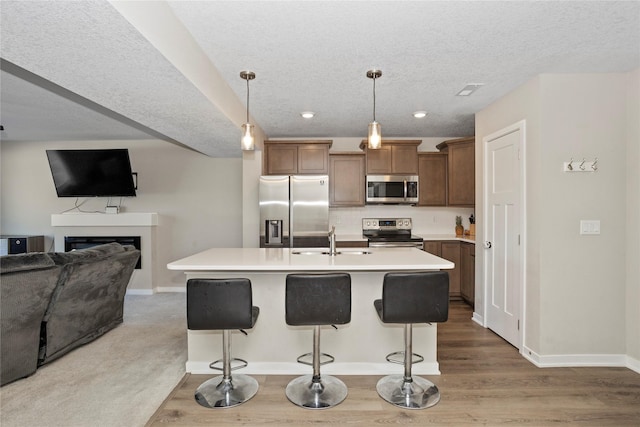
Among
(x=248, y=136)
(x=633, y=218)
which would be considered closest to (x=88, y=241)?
(x=248, y=136)

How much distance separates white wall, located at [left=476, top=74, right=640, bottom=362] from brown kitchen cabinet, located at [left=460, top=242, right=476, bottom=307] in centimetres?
134

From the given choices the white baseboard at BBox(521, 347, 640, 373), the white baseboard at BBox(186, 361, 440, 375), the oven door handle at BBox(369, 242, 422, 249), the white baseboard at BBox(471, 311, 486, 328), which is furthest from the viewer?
the oven door handle at BBox(369, 242, 422, 249)

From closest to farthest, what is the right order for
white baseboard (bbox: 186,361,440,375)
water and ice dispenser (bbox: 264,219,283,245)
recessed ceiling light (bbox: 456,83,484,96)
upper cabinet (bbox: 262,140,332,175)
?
A: white baseboard (bbox: 186,361,440,375) → recessed ceiling light (bbox: 456,83,484,96) → water and ice dispenser (bbox: 264,219,283,245) → upper cabinet (bbox: 262,140,332,175)

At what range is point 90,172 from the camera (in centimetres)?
506

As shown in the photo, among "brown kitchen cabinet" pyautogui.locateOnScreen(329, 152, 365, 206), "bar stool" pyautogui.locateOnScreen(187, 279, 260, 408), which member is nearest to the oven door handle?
"brown kitchen cabinet" pyautogui.locateOnScreen(329, 152, 365, 206)

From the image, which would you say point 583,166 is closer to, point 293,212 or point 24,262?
point 293,212

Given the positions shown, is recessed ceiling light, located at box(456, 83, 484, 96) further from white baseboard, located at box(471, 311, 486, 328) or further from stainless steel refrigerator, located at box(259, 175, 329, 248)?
white baseboard, located at box(471, 311, 486, 328)

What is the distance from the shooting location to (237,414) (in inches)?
82.4

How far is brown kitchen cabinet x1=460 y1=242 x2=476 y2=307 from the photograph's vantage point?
419 cm

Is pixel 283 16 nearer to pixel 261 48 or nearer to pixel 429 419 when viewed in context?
pixel 261 48

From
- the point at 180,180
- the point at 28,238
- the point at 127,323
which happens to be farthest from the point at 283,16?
the point at 28,238

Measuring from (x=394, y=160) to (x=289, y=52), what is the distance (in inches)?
113

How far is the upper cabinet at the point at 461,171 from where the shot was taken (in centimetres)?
459

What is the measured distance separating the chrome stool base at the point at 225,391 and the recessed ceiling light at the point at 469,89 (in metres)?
3.14
